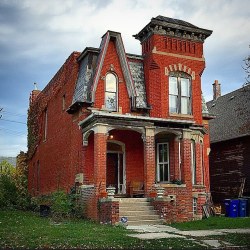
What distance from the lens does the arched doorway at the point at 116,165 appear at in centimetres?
2198

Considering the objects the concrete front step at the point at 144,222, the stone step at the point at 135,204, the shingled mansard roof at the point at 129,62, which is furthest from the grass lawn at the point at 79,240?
the shingled mansard roof at the point at 129,62

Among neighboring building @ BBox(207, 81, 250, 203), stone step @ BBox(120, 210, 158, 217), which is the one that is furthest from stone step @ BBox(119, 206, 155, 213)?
neighboring building @ BBox(207, 81, 250, 203)

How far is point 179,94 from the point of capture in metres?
22.3

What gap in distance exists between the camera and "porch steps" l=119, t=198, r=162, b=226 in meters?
16.8

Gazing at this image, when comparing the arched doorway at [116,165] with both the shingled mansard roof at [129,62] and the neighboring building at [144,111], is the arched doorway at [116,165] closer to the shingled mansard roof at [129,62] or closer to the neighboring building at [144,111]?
the neighboring building at [144,111]

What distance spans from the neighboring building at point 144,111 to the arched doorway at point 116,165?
5 centimetres

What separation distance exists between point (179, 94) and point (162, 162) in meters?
3.90

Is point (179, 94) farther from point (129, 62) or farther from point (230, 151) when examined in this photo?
point (230, 151)

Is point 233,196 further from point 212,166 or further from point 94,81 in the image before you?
point 94,81

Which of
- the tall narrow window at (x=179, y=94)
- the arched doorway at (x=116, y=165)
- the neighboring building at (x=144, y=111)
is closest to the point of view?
the neighboring building at (x=144, y=111)

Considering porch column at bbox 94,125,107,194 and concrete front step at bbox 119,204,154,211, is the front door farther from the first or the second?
porch column at bbox 94,125,107,194

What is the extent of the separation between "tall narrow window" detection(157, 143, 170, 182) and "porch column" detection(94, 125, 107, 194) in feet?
16.0

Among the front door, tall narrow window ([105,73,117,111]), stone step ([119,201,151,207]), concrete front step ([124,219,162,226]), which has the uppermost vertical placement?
tall narrow window ([105,73,117,111])

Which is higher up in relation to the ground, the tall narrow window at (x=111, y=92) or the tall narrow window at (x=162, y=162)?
the tall narrow window at (x=111, y=92)
